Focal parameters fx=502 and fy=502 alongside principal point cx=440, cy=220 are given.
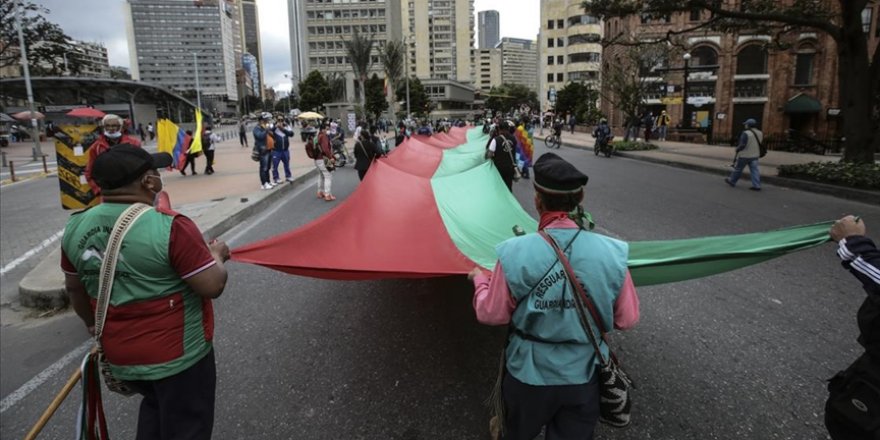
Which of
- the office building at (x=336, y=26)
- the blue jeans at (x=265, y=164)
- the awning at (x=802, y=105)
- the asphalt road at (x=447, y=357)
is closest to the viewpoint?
the asphalt road at (x=447, y=357)

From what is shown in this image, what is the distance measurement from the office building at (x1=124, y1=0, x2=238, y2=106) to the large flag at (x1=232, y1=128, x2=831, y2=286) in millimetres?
153689

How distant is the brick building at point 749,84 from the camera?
36.3 metres

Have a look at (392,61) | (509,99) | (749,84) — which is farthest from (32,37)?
(509,99)

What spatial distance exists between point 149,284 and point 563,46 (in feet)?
316

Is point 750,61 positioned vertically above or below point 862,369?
above

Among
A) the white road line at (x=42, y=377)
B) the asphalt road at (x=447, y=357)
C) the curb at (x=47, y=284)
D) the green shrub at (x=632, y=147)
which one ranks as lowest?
the white road line at (x=42, y=377)

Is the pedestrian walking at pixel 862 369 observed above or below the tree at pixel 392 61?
below

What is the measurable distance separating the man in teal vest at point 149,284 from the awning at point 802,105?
44817mm

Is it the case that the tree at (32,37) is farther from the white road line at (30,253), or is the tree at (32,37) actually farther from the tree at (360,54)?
the white road line at (30,253)

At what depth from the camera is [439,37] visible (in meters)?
149

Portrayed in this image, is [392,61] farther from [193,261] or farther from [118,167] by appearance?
[193,261]

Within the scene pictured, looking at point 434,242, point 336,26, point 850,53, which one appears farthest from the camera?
point 336,26

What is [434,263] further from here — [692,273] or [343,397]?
[692,273]

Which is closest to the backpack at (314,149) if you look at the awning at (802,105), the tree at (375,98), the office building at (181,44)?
the awning at (802,105)
